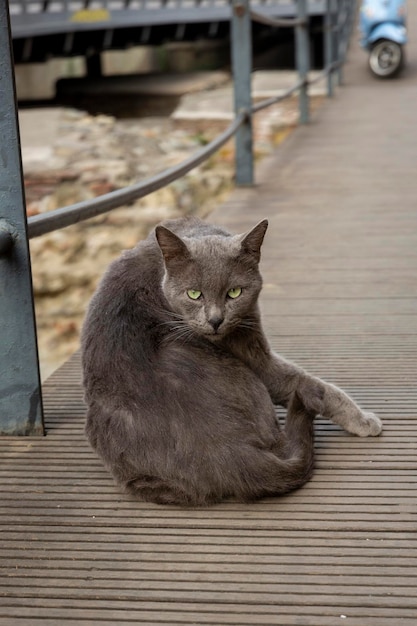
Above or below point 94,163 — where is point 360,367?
above

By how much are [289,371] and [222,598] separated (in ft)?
2.39

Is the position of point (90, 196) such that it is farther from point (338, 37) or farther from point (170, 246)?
point (170, 246)

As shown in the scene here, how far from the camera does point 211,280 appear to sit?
1965 mm

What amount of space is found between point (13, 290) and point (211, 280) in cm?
49

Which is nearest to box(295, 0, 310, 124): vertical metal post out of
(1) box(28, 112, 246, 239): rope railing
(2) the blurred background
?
(2) the blurred background

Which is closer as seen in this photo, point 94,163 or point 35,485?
point 35,485

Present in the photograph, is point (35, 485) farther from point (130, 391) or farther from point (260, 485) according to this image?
point (260, 485)

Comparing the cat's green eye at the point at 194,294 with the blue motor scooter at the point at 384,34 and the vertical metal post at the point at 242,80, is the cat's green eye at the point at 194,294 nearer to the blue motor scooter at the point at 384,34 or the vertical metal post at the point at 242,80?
the vertical metal post at the point at 242,80

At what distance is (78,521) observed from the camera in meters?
1.78

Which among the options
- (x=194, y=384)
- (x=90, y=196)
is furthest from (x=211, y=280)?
(x=90, y=196)

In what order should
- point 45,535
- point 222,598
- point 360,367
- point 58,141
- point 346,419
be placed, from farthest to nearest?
1. point 58,141
2. point 360,367
3. point 346,419
4. point 45,535
5. point 222,598

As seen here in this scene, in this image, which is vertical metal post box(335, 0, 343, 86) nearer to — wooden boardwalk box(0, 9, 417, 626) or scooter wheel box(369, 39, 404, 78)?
scooter wheel box(369, 39, 404, 78)

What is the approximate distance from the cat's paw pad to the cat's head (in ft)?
1.21

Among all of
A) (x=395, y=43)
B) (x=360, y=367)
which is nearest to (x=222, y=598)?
(x=360, y=367)
